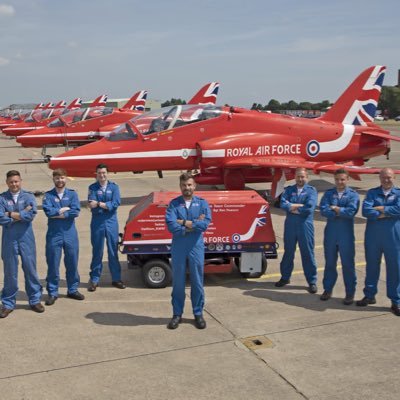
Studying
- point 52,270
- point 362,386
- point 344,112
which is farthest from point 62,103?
point 362,386

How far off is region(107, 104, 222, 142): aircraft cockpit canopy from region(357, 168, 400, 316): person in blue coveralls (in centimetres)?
770

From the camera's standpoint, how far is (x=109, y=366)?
4547 millimetres

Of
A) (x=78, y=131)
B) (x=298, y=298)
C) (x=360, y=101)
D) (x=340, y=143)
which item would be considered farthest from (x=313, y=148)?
(x=78, y=131)

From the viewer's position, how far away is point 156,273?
22.3 ft

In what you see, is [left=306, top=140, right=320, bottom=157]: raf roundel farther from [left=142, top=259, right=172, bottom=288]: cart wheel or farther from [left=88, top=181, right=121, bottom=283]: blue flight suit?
[left=88, top=181, right=121, bottom=283]: blue flight suit

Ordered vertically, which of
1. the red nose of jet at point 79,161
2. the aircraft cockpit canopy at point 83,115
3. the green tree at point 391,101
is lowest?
the red nose of jet at point 79,161

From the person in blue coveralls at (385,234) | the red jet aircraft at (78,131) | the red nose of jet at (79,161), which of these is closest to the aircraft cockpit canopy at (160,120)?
the red nose of jet at (79,161)

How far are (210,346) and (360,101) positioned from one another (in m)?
13.1

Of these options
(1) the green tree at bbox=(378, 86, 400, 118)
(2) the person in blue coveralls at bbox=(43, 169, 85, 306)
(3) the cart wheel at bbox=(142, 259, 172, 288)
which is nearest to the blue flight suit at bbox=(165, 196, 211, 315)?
(3) the cart wheel at bbox=(142, 259, 172, 288)

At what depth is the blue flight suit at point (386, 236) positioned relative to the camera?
5797 mm

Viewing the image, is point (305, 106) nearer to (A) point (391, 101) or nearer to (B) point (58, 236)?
(A) point (391, 101)

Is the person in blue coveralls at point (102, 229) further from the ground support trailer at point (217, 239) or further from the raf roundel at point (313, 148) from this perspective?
the raf roundel at point (313, 148)

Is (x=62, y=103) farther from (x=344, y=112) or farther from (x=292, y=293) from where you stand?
(x=292, y=293)

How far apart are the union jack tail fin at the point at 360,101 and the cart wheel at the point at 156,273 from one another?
35.2 ft
